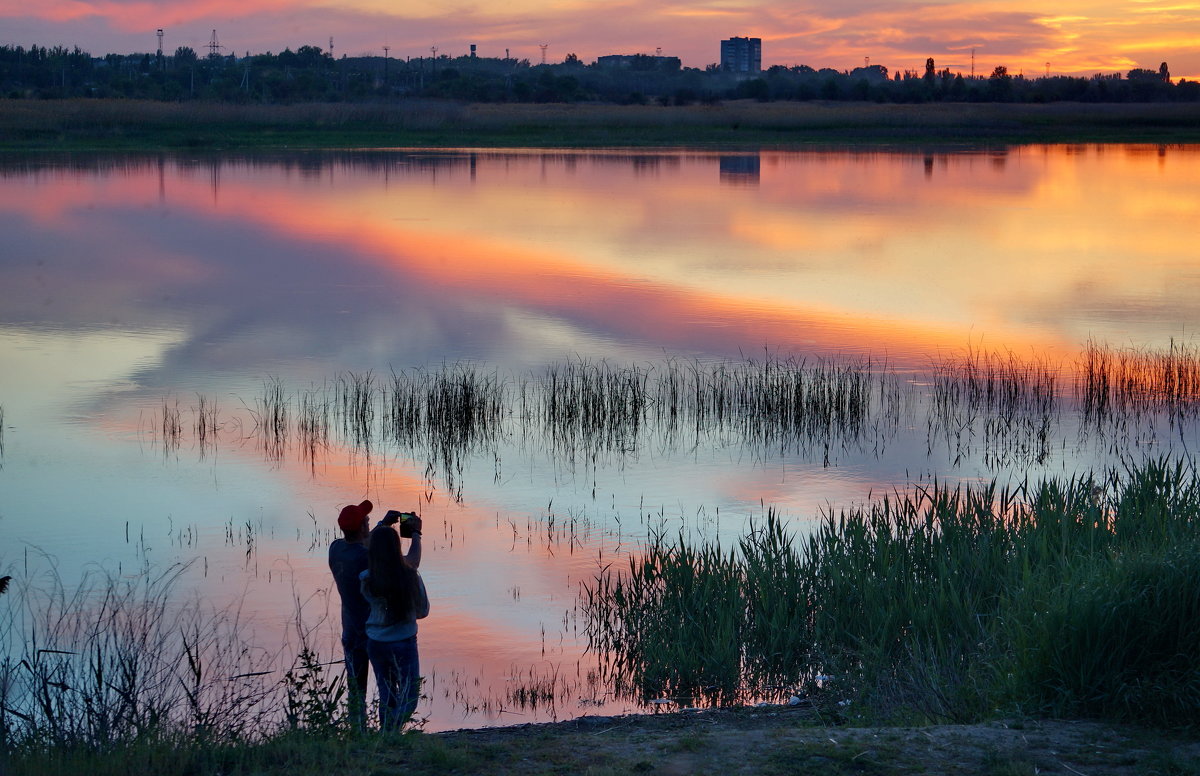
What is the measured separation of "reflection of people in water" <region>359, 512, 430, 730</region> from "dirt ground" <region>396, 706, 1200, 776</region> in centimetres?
70

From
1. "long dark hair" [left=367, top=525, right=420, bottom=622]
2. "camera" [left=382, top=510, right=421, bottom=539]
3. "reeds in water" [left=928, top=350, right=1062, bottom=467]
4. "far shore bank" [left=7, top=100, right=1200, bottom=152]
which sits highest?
"far shore bank" [left=7, top=100, right=1200, bottom=152]

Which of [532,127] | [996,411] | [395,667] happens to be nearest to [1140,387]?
[996,411]

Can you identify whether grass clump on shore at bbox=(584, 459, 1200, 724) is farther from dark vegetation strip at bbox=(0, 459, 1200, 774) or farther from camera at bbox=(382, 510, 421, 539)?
camera at bbox=(382, 510, 421, 539)

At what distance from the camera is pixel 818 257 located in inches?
1121

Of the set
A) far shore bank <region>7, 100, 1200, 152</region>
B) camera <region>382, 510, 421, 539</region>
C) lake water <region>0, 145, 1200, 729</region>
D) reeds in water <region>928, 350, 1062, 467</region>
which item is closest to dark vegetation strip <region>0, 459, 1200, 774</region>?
lake water <region>0, 145, 1200, 729</region>

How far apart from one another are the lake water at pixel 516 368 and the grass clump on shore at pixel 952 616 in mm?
668

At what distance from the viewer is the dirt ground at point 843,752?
482 centimetres

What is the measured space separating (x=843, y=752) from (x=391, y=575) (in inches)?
87.7

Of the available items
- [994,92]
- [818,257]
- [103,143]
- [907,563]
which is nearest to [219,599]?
[907,563]

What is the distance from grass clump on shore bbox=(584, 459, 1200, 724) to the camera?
5539mm

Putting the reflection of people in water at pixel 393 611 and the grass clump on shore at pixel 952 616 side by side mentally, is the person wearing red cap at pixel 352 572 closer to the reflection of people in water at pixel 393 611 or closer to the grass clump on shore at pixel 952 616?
the reflection of people in water at pixel 393 611

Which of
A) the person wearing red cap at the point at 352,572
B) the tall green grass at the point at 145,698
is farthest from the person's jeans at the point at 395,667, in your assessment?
the tall green grass at the point at 145,698

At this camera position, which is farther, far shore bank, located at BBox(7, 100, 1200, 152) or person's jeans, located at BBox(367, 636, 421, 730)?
far shore bank, located at BBox(7, 100, 1200, 152)

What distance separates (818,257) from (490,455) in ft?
56.6
